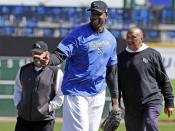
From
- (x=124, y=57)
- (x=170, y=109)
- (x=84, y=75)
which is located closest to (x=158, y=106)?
(x=170, y=109)

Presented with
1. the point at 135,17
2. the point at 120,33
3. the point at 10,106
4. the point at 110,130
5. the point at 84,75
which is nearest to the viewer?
the point at 84,75

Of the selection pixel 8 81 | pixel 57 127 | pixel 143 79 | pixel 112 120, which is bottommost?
pixel 57 127

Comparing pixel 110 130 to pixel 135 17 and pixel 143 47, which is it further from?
pixel 135 17

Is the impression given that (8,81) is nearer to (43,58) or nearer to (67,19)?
(67,19)

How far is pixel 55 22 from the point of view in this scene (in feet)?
67.7

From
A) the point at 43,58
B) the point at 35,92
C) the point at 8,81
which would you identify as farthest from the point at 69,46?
the point at 8,81

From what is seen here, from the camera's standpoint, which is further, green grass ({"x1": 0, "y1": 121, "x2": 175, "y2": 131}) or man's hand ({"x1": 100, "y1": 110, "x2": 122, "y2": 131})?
green grass ({"x1": 0, "y1": 121, "x2": 175, "y2": 131})

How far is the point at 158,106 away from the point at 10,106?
8.67 metres

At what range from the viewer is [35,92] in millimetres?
6602

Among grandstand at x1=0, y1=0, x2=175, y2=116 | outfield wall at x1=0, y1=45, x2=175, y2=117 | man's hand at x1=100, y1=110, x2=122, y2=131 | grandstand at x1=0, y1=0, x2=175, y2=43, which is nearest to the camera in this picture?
man's hand at x1=100, y1=110, x2=122, y2=131

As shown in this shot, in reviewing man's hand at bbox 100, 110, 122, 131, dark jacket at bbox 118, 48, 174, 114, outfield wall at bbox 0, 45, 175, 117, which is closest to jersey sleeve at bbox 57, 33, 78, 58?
man's hand at bbox 100, 110, 122, 131

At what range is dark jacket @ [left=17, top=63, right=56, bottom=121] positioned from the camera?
6.60 metres

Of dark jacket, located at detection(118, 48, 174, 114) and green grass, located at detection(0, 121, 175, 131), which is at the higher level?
dark jacket, located at detection(118, 48, 174, 114)

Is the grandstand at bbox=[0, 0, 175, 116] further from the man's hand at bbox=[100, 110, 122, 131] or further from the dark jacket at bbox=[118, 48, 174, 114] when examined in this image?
the man's hand at bbox=[100, 110, 122, 131]
